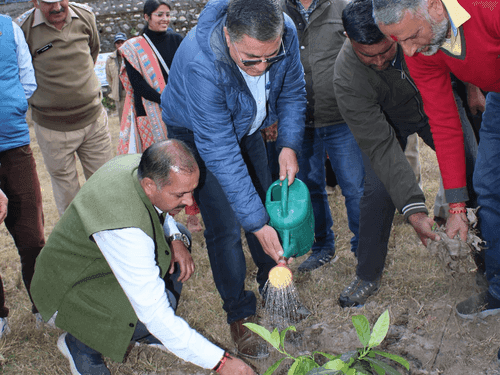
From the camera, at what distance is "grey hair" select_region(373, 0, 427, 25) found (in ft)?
5.59

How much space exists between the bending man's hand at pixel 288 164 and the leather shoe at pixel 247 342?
799 mm

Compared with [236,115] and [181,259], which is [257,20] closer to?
[236,115]

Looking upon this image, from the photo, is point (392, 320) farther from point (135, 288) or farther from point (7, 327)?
point (7, 327)

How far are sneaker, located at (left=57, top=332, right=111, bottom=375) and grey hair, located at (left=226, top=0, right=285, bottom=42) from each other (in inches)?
65.8

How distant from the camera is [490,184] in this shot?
218 cm

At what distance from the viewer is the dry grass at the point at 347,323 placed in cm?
227

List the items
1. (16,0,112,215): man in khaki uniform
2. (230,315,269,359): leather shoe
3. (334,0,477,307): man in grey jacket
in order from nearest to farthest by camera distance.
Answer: (334,0,477,307): man in grey jacket, (230,315,269,359): leather shoe, (16,0,112,215): man in khaki uniform

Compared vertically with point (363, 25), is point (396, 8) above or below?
above

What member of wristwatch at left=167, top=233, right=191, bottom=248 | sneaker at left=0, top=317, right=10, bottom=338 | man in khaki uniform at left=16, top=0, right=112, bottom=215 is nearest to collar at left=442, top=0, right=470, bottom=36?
wristwatch at left=167, top=233, right=191, bottom=248

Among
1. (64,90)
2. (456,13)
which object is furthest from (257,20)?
(64,90)

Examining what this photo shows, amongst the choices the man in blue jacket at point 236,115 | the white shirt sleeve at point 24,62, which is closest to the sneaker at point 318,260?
the man in blue jacket at point 236,115

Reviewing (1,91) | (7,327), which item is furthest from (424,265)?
(1,91)

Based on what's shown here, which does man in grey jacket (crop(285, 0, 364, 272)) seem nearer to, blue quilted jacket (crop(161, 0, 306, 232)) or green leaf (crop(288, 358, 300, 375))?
blue quilted jacket (crop(161, 0, 306, 232))

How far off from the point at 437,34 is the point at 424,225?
0.92m
